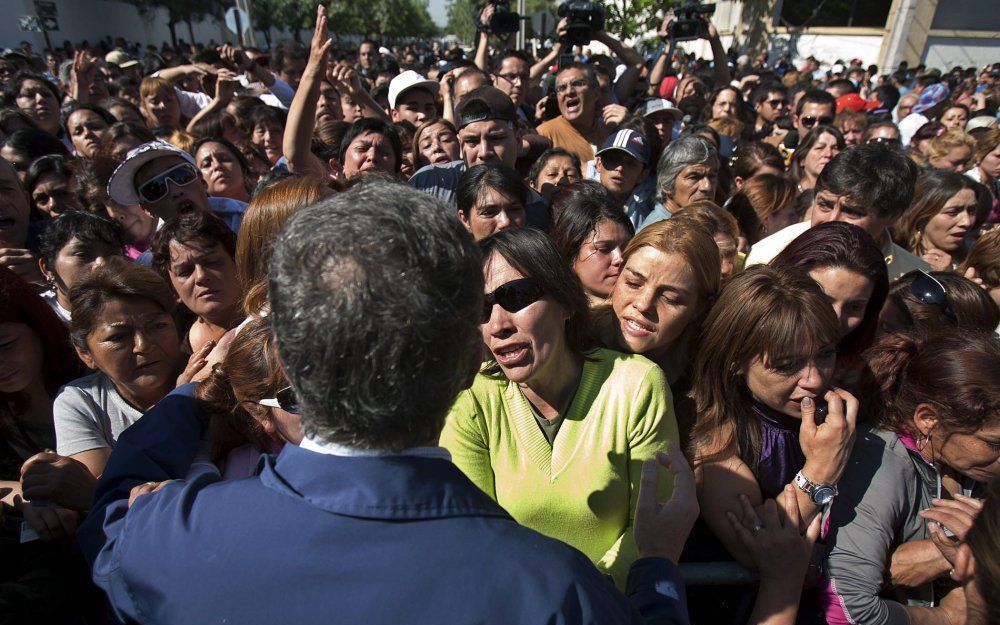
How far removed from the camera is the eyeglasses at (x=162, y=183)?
3.30m

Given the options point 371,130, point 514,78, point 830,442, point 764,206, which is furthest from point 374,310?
point 514,78

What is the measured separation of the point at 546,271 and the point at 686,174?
2.18 metres

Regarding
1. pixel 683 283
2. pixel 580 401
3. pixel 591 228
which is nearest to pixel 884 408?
pixel 683 283

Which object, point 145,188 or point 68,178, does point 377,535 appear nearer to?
point 145,188

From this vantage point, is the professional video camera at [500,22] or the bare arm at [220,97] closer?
the bare arm at [220,97]

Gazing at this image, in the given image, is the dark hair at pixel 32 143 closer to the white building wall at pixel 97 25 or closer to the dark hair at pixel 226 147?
the dark hair at pixel 226 147

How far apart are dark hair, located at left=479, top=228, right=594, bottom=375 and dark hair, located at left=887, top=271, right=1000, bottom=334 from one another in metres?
1.62

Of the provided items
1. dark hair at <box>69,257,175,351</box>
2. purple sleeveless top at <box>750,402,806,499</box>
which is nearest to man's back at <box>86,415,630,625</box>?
purple sleeveless top at <box>750,402,806,499</box>

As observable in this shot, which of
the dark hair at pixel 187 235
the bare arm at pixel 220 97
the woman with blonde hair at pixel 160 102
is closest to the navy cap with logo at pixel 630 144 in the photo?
the dark hair at pixel 187 235

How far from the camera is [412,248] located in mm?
877

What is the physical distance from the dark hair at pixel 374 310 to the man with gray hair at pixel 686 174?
2898 mm

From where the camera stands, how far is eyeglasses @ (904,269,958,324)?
2555mm

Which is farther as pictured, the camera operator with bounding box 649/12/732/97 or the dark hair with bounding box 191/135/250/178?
the camera operator with bounding box 649/12/732/97

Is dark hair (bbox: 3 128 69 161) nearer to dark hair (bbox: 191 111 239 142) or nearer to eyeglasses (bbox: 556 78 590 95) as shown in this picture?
dark hair (bbox: 191 111 239 142)
